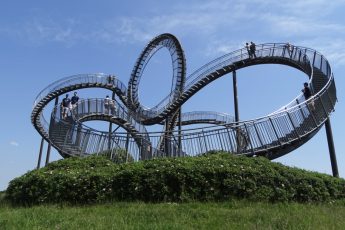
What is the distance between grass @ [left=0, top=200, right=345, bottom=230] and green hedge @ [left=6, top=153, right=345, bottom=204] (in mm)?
499

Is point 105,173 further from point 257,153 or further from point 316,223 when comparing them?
point 257,153

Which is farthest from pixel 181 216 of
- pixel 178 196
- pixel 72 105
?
pixel 72 105

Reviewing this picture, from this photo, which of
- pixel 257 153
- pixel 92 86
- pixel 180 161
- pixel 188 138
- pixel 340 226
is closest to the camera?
pixel 340 226

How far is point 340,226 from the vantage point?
743cm

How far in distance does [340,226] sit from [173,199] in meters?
3.75

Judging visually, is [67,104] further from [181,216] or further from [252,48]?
[181,216]

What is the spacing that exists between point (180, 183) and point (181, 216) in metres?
1.92

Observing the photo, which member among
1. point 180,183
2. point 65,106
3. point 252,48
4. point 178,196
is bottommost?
point 178,196

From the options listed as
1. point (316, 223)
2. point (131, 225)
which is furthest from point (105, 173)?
point (316, 223)

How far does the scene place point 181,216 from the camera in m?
8.27

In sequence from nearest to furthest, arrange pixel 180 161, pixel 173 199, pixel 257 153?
pixel 173 199
pixel 180 161
pixel 257 153

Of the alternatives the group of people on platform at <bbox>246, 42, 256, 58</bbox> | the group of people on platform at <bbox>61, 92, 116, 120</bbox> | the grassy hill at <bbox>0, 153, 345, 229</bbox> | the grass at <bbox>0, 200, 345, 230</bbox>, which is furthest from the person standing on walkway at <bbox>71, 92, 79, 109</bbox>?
the grass at <bbox>0, 200, 345, 230</bbox>

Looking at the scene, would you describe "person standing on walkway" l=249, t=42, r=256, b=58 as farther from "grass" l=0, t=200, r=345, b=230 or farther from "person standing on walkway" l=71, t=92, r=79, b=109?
"grass" l=0, t=200, r=345, b=230

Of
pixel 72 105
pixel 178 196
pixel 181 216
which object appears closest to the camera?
pixel 181 216
